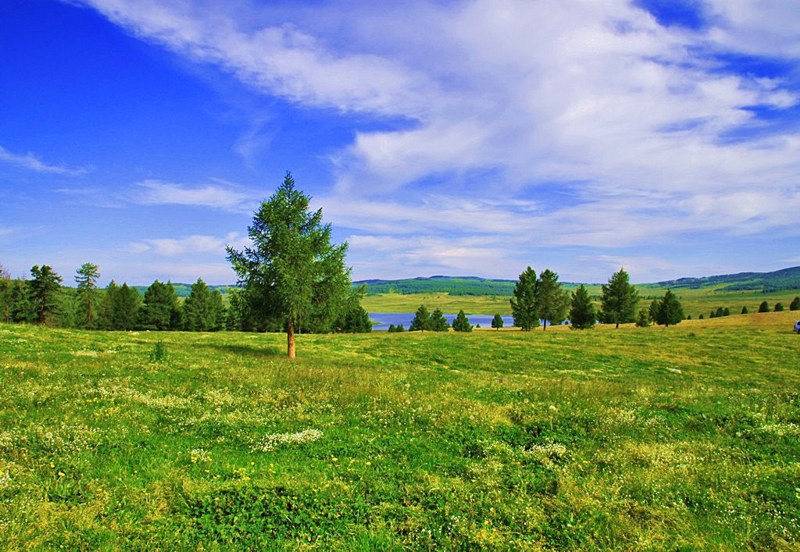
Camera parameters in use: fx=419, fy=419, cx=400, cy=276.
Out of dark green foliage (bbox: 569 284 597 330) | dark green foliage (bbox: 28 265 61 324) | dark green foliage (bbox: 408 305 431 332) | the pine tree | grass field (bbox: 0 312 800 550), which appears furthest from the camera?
dark green foliage (bbox: 408 305 431 332)

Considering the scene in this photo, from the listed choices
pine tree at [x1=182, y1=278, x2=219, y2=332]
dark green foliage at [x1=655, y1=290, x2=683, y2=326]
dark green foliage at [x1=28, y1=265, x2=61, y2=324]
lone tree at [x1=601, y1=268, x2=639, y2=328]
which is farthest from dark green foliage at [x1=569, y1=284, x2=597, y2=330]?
dark green foliage at [x1=28, y1=265, x2=61, y2=324]

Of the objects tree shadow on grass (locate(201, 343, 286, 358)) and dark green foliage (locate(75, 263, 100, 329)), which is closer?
tree shadow on grass (locate(201, 343, 286, 358))

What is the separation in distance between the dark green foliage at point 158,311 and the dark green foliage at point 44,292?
19.2 metres

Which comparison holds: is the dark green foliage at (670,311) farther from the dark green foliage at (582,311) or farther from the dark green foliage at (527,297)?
the dark green foliage at (527,297)

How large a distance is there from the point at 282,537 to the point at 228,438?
4.87 meters

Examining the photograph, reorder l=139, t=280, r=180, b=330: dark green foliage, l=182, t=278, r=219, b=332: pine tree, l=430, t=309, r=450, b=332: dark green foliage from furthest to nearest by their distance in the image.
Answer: l=430, t=309, r=450, b=332: dark green foliage
l=139, t=280, r=180, b=330: dark green foliage
l=182, t=278, r=219, b=332: pine tree

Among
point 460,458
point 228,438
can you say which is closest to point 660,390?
point 460,458

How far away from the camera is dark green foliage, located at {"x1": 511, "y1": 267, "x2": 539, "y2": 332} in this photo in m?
78.6

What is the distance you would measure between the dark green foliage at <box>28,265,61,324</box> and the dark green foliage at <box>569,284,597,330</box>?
313ft

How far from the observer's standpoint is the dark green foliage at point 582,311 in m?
81.9

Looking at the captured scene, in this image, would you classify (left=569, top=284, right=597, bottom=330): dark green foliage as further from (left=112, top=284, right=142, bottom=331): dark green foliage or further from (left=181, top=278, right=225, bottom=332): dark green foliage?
(left=112, top=284, right=142, bottom=331): dark green foliage

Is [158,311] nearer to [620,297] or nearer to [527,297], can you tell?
[527,297]

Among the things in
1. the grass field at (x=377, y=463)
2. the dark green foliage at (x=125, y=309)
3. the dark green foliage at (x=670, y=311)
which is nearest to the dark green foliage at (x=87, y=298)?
the dark green foliage at (x=125, y=309)

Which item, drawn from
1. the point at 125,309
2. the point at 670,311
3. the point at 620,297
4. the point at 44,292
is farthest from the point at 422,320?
the point at 44,292
